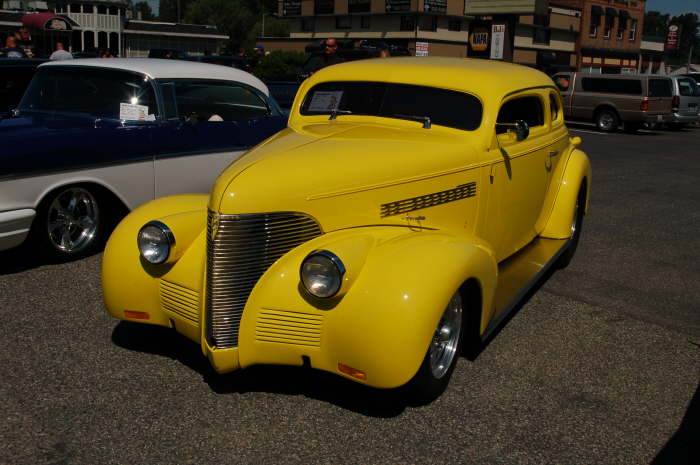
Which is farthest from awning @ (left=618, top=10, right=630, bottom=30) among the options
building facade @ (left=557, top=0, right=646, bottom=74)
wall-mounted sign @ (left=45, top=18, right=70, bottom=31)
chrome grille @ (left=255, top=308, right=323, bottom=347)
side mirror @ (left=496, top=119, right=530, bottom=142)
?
chrome grille @ (left=255, top=308, right=323, bottom=347)

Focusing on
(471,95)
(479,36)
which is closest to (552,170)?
(471,95)

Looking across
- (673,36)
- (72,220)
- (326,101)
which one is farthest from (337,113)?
(673,36)

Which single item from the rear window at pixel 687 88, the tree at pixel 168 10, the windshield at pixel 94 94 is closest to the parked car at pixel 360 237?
the windshield at pixel 94 94

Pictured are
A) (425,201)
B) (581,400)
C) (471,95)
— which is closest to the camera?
(581,400)

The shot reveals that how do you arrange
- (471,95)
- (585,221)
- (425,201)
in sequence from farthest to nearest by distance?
(585,221)
(471,95)
(425,201)

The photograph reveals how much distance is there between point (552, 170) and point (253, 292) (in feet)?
11.0

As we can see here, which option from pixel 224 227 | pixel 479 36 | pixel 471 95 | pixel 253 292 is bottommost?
pixel 253 292

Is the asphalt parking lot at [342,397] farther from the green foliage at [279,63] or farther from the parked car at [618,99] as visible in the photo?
the green foliage at [279,63]

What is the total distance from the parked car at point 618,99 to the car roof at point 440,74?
53.2 feet

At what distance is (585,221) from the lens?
830cm

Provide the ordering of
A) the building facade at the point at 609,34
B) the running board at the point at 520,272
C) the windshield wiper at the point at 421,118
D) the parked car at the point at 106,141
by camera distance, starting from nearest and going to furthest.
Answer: the running board at the point at 520,272, the windshield wiper at the point at 421,118, the parked car at the point at 106,141, the building facade at the point at 609,34

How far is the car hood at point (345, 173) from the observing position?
3467mm

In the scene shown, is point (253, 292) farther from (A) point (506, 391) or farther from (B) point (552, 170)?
(B) point (552, 170)

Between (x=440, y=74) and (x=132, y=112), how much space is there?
3.03 m
